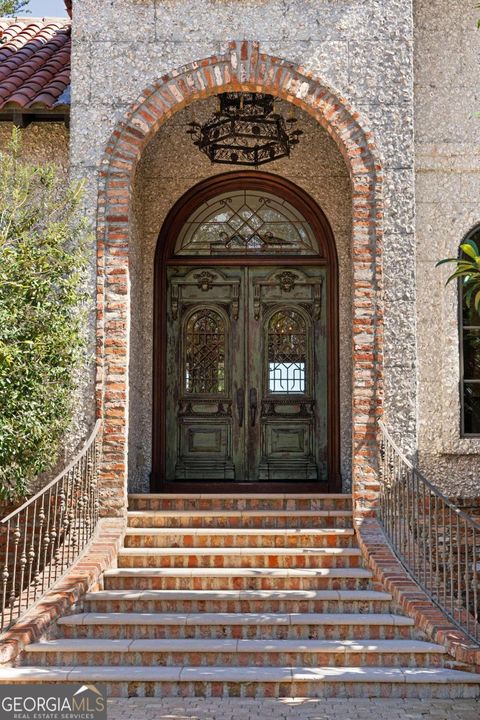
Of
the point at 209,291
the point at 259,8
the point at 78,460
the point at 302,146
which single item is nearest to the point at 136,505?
the point at 78,460

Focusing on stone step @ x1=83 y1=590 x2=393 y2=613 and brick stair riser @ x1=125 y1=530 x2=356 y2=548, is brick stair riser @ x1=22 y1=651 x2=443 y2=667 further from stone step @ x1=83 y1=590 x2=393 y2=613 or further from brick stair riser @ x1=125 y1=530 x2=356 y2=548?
brick stair riser @ x1=125 y1=530 x2=356 y2=548

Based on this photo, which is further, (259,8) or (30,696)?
(259,8)

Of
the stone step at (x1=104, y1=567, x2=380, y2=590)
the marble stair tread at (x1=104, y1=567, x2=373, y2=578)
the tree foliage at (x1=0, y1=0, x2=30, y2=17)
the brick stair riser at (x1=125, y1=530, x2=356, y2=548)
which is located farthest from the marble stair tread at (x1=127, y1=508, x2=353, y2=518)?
the tree foliage at (x1=0, y1=0, x2=30, y2=17)

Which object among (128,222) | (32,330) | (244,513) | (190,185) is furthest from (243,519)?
(190,185)

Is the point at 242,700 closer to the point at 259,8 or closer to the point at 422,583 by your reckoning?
the point at 422,583

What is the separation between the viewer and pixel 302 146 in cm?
920

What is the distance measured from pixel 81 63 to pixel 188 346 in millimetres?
3202

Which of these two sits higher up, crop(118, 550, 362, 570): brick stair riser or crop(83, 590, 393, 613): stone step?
crop(118, 550, 362, 570): brick stair riser

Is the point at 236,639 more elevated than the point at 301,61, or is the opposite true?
the point at 301,61

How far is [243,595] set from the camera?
6.59 m

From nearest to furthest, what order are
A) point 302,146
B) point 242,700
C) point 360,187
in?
point 242,700 → point 360,187 → point 302,146

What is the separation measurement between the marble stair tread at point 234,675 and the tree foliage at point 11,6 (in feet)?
27.2

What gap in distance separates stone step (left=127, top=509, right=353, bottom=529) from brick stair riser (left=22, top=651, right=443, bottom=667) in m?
1.93

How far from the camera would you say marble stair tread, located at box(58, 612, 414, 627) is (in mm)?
6191
